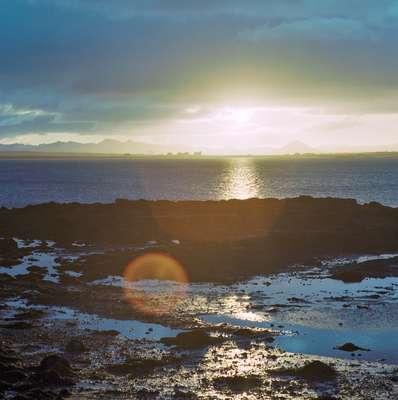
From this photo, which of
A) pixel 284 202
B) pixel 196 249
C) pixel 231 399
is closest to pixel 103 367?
pixel 231 399

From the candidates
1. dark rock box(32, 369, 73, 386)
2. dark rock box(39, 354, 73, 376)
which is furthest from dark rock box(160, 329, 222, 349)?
dark rock box(32, 369, 73, 386)

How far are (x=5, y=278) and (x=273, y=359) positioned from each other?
19.4 m

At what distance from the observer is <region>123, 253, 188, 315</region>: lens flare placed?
30388 mm

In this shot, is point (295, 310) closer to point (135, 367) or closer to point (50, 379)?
point (135, 367)

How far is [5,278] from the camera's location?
35.6 m

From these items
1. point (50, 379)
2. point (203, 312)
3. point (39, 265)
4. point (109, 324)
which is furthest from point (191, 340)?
point (39, 265)

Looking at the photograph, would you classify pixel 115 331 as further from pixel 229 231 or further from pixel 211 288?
pixel 229 231

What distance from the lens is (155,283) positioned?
36.0m

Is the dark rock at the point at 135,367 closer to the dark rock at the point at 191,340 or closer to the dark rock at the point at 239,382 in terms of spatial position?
the dark rock at the point at 191,340

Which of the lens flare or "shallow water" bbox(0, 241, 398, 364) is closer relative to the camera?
"shallow water" bbox(0, 241, 398, 364)

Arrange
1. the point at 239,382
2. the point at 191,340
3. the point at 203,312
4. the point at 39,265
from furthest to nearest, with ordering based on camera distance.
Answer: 1. the point at 39,265
2. the point at 203,312
3. the point at 191,340
4. the point at 239,382

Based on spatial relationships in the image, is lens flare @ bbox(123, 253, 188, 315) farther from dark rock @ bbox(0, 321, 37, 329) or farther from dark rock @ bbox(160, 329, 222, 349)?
dark rock @ bbox(0, 321, 37, 329)

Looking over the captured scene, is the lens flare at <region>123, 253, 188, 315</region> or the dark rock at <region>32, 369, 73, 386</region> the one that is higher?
the dark rock at <region>32, 369, 73, 386</region>

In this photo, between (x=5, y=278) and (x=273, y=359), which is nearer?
(x=273, y=359)
